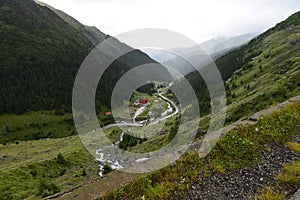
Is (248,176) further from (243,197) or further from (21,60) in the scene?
(21,60)

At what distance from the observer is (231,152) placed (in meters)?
7.08

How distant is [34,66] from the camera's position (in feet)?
478

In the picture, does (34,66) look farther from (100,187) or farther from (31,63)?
(100,187)

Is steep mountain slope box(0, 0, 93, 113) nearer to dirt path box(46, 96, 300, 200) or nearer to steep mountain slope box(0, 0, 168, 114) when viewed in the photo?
steep mountain slope box(0, 0, 168, 114)

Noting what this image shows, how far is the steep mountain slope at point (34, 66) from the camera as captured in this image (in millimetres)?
124562

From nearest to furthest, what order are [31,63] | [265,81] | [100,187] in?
1. [100,187]
2. [265,81]
3. [31,63]

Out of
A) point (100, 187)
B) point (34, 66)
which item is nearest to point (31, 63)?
point (34, 66)

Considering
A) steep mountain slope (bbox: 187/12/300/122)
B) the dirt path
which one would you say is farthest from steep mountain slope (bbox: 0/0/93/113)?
the dirt path

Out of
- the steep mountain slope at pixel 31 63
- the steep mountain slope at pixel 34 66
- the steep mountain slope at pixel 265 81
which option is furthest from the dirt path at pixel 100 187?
the steep mountain slope at pixel 31 63

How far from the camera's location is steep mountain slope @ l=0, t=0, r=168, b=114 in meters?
125

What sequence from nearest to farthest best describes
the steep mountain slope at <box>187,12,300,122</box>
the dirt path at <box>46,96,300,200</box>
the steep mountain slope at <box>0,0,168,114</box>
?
the dirt path at <box>46,96,300,200</box> → the steep mountain slope at <box>187,12,300,122</box> → the steep mountain slope at <box>0,0,168,114</box>

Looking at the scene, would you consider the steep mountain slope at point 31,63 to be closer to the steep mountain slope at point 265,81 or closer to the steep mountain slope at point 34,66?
the steep mountain slope at point 34,66

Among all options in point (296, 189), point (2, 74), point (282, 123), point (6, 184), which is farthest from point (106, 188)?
point (2, 74)

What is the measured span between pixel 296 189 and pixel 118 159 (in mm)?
40372
